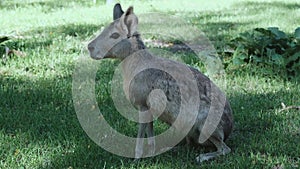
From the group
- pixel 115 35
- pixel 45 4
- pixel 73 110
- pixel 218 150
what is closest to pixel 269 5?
pixel 45 4

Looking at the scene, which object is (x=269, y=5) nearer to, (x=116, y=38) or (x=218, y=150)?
(x=218, y=150)

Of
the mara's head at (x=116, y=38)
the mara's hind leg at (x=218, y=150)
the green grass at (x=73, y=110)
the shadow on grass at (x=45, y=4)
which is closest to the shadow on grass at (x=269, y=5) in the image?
the green grass at (x=73, y=110)

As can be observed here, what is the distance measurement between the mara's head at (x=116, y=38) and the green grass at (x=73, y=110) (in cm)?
75

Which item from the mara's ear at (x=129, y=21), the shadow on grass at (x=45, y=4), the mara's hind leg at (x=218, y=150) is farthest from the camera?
the shadow on grass at (x=45, y=4)

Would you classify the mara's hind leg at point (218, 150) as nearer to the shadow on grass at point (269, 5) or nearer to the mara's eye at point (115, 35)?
the mara's eye at point (115, 35)

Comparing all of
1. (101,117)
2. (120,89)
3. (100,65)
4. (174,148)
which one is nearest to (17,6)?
(100,65)

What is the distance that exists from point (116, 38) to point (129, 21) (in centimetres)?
15

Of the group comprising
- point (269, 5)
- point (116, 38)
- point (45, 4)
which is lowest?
point (45, 4)

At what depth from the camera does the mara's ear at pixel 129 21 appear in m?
3.41

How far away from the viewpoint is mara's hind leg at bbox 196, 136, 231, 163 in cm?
364

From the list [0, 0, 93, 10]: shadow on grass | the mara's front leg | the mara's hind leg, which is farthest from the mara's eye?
[0, 0, 93, 10]: shadow on grass

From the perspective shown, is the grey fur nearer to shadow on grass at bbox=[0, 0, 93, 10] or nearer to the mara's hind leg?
the mara's hind leg

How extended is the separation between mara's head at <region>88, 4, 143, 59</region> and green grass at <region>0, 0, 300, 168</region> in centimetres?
75

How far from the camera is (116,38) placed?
350cm
